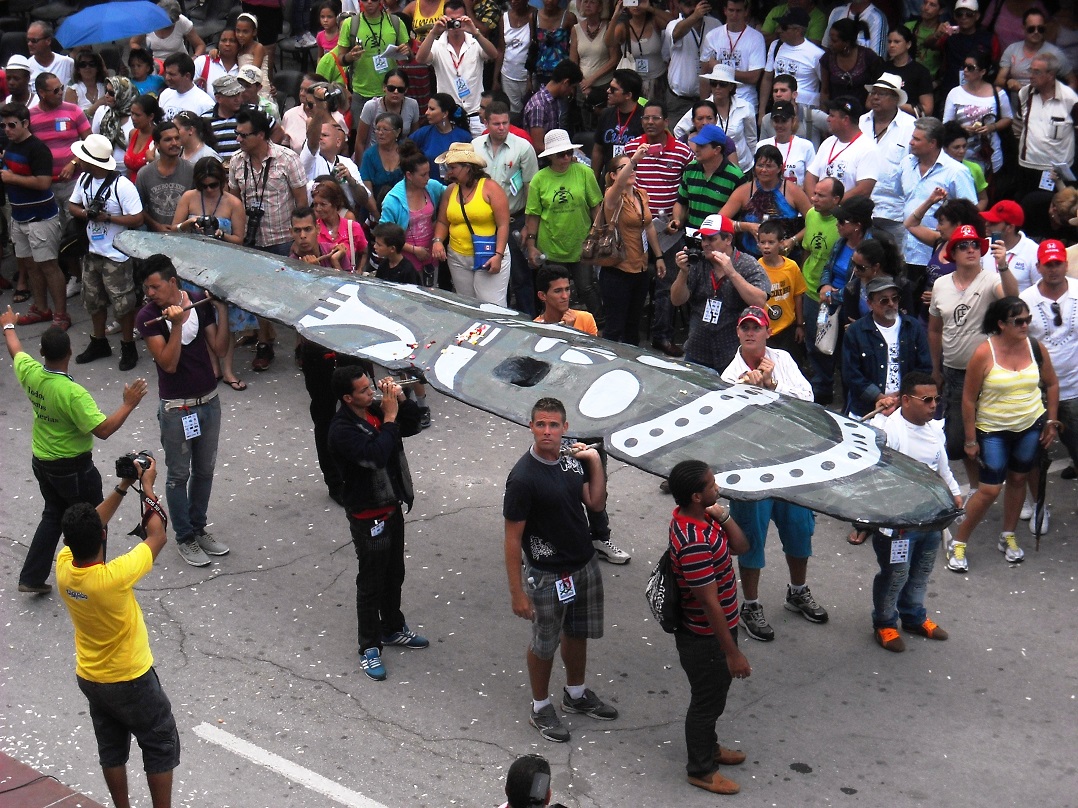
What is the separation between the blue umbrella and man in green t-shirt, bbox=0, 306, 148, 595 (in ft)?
19.0

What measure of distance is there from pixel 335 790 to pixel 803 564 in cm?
290

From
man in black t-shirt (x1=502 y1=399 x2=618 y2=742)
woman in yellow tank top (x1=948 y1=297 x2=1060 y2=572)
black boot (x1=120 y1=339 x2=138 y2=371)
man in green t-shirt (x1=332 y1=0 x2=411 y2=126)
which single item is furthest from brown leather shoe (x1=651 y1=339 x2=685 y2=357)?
man in black t-shirt (x1=502 y1=399 x2=618 y2=742)

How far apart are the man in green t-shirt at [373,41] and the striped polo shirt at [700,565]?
8409 millimetres

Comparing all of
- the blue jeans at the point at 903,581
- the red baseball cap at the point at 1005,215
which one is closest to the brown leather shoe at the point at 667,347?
the red baseball cap at the point at 1005,215

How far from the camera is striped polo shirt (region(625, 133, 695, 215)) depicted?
Answer: 11.0m

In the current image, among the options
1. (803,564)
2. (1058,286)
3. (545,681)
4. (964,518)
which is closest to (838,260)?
(1058,286)

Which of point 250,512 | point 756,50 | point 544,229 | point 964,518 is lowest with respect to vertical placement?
point 250,512

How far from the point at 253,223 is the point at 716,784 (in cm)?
655

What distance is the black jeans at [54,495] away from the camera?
7.75 m

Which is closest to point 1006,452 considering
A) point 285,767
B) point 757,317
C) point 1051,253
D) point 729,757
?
point 1051,253

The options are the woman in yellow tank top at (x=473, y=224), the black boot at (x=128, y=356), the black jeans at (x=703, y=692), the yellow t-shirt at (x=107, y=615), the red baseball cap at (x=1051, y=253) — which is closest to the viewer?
the yellow t-shirt at (x=107, y=615)

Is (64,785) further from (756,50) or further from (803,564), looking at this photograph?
(756,50)

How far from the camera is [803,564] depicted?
760cm

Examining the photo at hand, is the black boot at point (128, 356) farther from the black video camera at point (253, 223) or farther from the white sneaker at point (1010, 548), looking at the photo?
the white sneaker at point (1010, 548)
